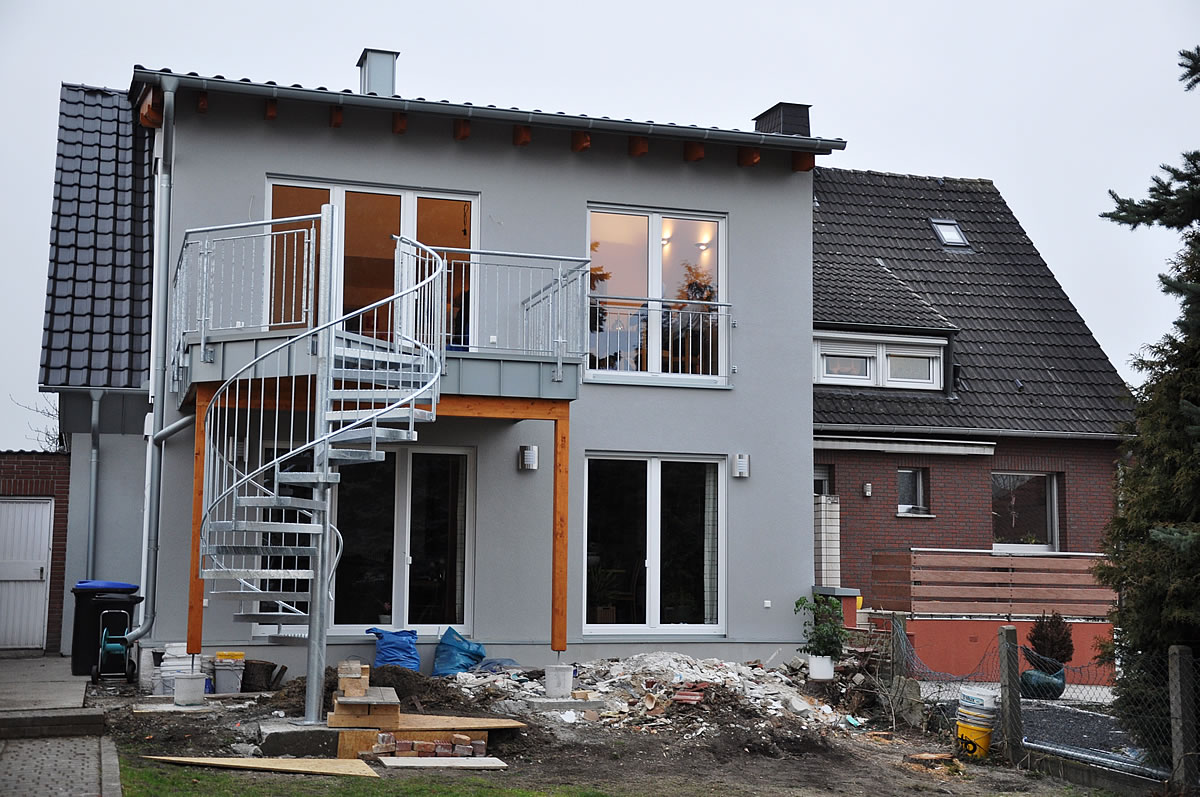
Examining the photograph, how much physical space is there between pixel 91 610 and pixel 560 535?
14.0ft

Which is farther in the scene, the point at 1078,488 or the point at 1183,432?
the point at 1078,488

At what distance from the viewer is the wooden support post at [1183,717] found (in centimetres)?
773

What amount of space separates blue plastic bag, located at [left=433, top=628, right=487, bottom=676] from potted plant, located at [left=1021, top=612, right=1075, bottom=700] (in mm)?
5038

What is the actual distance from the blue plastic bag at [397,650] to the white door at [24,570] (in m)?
5.55

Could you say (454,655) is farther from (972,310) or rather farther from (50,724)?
(972,310)

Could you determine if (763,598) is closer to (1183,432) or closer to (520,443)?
(520,443)

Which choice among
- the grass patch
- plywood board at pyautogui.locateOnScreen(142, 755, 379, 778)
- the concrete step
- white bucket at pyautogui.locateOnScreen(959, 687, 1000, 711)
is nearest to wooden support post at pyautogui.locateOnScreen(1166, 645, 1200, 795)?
white bucket at pyautogui.locateOnScreen(959, 687, 1000, 711)

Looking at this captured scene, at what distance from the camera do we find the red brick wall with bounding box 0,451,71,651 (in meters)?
14.3

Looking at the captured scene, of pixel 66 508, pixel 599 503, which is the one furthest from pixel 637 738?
pixel 66 508

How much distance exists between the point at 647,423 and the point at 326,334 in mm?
3867

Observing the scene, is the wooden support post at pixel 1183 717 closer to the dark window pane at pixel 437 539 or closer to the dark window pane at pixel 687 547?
the dark window pane at pixel 687 547

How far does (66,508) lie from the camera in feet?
47.5

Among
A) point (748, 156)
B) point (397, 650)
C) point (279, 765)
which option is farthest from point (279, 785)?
point (748, 156)

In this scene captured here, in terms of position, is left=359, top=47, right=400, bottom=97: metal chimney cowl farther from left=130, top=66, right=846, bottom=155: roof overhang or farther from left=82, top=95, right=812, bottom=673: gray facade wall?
left=130, top=66, right=846, bottom=155: roof overhang
